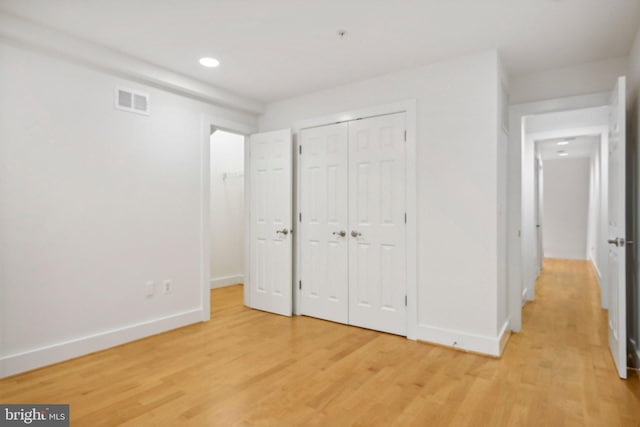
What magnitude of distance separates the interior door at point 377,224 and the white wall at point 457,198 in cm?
21

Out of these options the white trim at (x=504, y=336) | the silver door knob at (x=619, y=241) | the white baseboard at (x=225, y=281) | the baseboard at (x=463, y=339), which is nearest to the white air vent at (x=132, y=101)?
the white baseboard at (x=225, y=281)

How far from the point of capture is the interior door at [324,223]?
12.7 ft

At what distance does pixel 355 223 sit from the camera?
12.3 ft

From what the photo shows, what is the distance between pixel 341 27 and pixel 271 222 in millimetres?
2358

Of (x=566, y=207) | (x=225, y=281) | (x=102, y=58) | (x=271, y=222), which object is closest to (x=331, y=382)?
(x=271, y=222)

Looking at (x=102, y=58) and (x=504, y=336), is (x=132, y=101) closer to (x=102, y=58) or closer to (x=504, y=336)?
(x=102, y=58)

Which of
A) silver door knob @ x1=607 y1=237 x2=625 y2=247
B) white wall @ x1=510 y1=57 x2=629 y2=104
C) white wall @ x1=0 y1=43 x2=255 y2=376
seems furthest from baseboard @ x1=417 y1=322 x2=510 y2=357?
white wall @ x1=0 y1=43 x2=255 y2=376

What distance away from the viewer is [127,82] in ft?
10.8

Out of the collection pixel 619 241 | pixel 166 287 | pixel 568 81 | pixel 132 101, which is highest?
pixel 568 81

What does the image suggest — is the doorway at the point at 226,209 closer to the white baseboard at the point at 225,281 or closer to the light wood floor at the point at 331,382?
the white baseboard at the point at 225,281

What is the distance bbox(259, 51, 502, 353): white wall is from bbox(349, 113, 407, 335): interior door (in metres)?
0.21

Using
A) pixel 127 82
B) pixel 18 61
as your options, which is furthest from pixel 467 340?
pixel 18 61

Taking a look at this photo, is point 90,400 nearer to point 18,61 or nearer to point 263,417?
point 263,417

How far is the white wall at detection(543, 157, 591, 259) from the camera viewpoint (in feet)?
29.2
